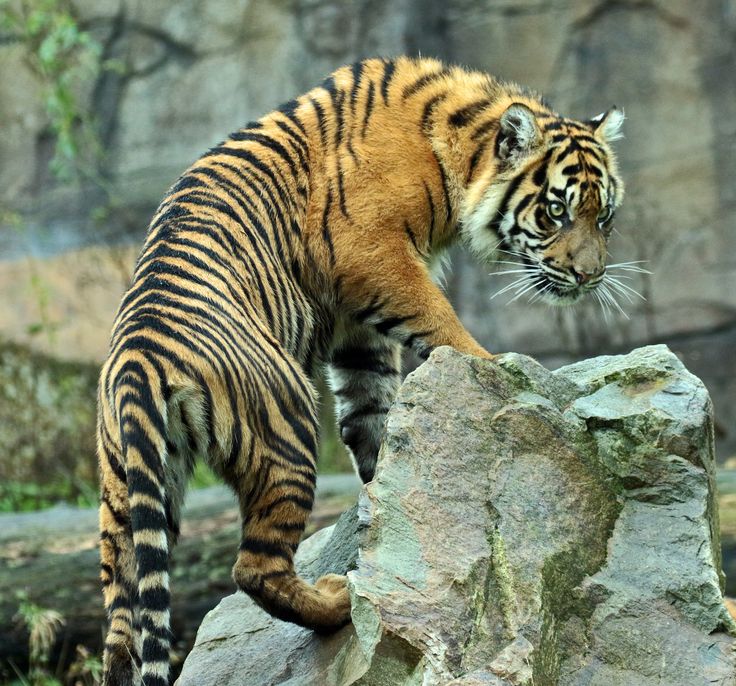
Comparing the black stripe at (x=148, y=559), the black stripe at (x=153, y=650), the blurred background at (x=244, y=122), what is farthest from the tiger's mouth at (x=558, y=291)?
the blurred background at (x=244, y=122)

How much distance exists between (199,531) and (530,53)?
5.48m

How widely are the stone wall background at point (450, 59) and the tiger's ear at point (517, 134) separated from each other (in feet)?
18.2

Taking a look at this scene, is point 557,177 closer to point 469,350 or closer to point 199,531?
point 469,350

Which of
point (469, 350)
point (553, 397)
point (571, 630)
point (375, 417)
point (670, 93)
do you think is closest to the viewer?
point (571, 630)

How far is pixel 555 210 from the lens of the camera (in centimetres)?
490

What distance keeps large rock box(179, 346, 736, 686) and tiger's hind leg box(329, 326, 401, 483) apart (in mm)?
1259

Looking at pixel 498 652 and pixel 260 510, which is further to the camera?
pixel 260 510

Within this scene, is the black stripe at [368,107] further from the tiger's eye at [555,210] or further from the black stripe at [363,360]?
the black stripe at [363,360]

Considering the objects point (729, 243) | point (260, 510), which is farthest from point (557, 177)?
point (729, 243)

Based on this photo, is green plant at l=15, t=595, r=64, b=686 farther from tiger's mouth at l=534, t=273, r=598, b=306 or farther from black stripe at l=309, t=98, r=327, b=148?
tiger's mouth at l=534, t=273, r=598, b=306

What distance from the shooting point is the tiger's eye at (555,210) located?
4.90 m

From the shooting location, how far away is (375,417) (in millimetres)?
5375

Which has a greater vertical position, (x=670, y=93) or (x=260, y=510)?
(x=670, y=93)

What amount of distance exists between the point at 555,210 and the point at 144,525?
7.55 feet
